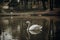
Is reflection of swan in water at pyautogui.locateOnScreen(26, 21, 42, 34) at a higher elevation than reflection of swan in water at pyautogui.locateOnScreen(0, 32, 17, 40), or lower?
higher

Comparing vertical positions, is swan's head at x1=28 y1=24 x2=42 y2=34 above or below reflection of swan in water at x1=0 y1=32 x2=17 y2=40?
above

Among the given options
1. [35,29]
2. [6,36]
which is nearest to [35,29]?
[35,29]

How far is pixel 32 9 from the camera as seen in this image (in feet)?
4.47

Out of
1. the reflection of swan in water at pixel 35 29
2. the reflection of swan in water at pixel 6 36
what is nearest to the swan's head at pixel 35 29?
the reflection of swan in water at pixel 35 29

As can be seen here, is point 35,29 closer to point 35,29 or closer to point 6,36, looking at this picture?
point 35,29

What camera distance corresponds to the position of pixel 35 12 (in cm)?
135

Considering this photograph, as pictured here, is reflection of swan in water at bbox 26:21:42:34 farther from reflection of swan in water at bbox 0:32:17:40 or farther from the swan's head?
reflection of swan in water at bbox 0:32:17:40

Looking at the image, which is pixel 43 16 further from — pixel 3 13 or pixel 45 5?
pixel 3 13

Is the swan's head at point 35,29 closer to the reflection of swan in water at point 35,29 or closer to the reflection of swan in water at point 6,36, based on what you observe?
the reflection of swan in water at point 35,29

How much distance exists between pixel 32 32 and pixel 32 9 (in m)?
0.16

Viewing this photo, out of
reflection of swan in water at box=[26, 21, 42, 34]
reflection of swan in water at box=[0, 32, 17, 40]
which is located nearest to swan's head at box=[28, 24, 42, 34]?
reflection of swan in water at box=[26, 21, 42, 34]

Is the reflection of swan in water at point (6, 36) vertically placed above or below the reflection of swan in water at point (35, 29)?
below

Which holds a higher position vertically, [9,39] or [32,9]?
[32,9]

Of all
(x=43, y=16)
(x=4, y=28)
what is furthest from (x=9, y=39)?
(x=43, y=16)
